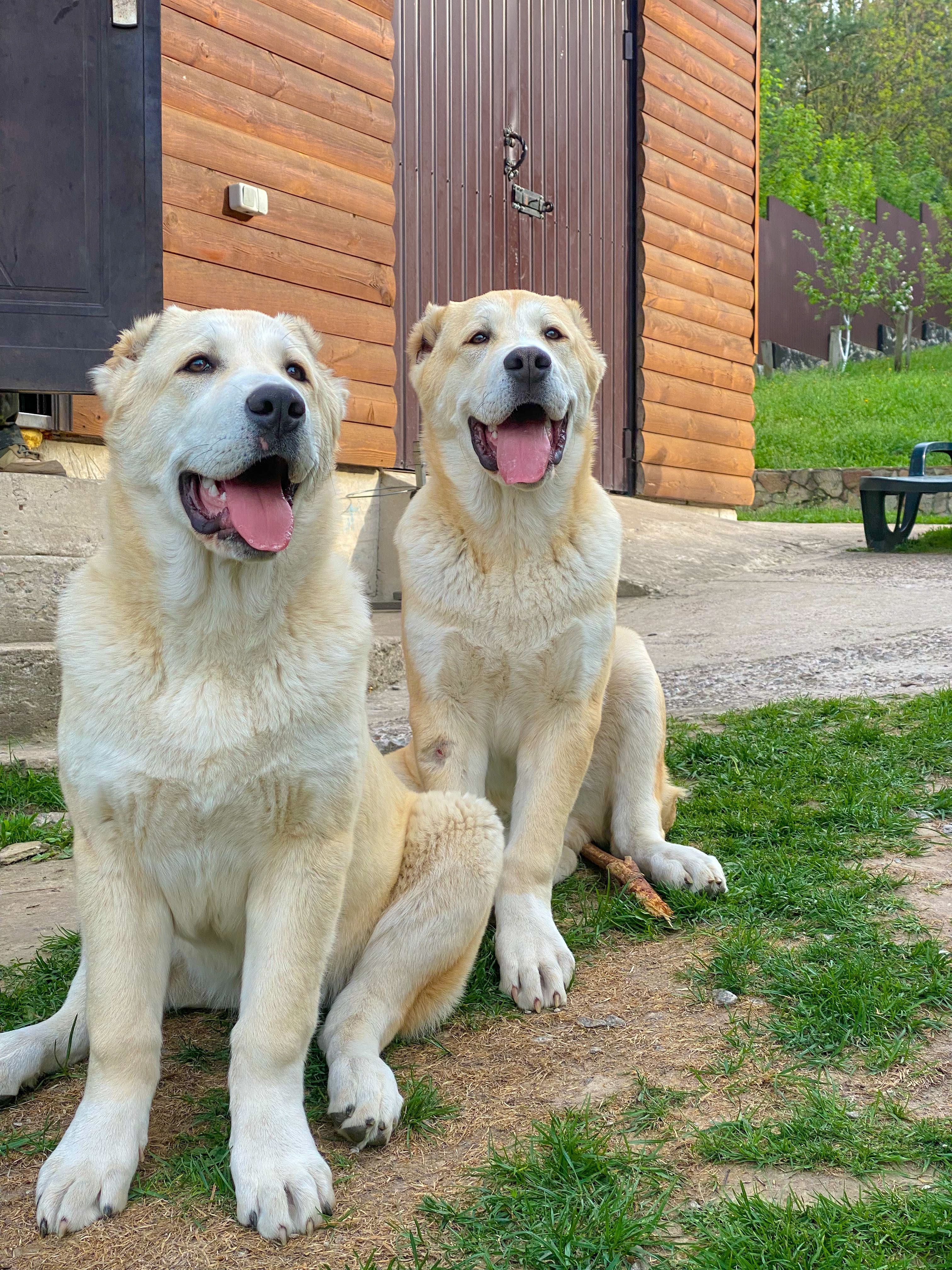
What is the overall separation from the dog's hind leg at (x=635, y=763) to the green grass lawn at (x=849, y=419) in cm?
1474

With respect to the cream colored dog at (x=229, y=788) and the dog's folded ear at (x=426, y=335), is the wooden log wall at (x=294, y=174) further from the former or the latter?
the cream colored dog at (x=229, y=788)

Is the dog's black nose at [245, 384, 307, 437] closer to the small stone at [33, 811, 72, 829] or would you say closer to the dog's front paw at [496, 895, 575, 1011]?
the dog's front paw at [496, 895, 575, 1011]

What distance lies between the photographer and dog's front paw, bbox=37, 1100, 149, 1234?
1745mm

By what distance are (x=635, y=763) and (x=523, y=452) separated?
0.96 meters

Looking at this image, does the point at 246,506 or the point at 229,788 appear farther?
the point at 246,506

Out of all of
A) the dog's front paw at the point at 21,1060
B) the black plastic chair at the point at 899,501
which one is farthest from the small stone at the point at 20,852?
the black plastic chair at the point at 899,501

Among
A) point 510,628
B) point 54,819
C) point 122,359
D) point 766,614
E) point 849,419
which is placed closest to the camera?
point 122,359

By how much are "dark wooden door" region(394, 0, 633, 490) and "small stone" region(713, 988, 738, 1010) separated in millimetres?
5494

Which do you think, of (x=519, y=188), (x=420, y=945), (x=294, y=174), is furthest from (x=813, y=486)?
(x=420, y=945)

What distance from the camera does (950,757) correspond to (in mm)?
3828

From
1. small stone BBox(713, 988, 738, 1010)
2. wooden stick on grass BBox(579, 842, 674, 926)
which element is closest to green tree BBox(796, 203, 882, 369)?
wooden stick on grass BBox(579, 842, 674, 926)

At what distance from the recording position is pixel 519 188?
8.30 metres

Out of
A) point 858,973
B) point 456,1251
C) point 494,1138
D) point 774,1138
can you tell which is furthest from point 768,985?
point 456,1251

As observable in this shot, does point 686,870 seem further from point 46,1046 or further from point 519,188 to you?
point 519,188
